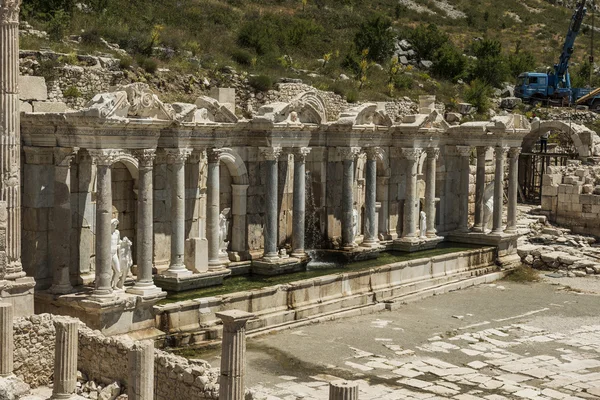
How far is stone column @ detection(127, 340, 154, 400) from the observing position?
45.6ft

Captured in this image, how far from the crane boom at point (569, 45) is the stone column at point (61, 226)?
34541mm

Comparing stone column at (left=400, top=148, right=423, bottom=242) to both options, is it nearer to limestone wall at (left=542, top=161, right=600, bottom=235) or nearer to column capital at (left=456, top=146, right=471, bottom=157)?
column capital at (left=456, top=146, right=471, bottom=157)

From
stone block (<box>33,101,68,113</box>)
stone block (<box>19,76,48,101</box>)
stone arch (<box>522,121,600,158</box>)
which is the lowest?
stone arch (<box>522,121,600,158</box>)

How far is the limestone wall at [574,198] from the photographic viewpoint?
34.2m

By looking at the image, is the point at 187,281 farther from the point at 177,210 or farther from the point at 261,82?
the point at 261,82

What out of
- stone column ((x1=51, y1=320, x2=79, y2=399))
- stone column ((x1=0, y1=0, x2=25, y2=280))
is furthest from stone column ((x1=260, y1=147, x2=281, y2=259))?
stone column ((x1=51, y1=320, x2=79, y2=399))

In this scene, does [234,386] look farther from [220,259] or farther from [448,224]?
[448,224]

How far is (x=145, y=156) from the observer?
19.5 metres

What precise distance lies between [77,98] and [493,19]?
55061mm

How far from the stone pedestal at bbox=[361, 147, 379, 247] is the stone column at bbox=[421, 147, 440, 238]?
96.7 inches

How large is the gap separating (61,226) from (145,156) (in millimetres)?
2202

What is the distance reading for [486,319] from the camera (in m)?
23.1

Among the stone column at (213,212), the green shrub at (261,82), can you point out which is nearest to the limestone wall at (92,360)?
the stone column at (213,212)

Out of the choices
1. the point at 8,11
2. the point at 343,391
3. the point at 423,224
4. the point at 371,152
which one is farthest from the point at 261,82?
the point at 343,391
